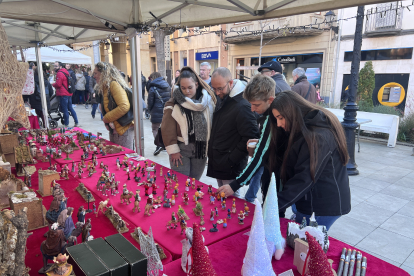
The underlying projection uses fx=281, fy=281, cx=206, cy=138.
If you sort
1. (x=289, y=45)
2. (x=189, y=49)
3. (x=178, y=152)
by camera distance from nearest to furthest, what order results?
(x=178, y=152) < (x=289, y=45) < (x=189, y=49)

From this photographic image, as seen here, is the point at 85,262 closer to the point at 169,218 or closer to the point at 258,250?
the point at 258,250

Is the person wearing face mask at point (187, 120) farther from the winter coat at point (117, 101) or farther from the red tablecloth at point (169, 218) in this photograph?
the winter coat at point (117, 101)

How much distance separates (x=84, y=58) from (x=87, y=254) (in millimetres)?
10549

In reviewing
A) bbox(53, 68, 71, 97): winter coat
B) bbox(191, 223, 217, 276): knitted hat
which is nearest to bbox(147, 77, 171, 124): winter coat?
bbox(53, 68, 71, 97): winter coat

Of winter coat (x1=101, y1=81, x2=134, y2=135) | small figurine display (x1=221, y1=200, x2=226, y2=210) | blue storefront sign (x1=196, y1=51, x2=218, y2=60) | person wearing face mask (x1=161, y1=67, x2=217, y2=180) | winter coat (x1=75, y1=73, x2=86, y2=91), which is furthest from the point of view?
blue storefront sign (x1=196, y1=51, x2=218, y2=60)

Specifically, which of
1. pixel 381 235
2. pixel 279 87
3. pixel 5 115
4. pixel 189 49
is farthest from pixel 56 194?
pixel 189 49

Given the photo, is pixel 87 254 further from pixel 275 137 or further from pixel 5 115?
pixel 275 137

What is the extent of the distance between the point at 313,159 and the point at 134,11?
3000 mm

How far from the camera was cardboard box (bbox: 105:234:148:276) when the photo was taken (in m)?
1.03

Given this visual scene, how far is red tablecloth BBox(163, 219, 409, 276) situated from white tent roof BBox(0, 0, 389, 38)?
8.07 feet

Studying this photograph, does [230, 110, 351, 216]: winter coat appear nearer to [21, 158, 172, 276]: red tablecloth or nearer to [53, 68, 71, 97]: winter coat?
[21, 158, 172, 276]: red tablecloth

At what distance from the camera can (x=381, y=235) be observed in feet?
10.7

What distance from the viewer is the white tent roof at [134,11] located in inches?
124

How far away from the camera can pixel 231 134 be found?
2639mm
